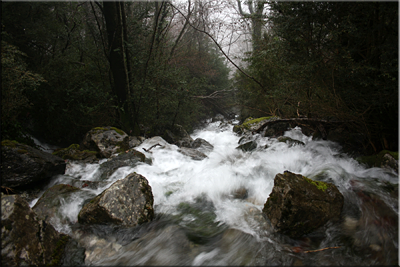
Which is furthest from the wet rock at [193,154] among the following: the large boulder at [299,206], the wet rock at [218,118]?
the wet rock at [218,118]

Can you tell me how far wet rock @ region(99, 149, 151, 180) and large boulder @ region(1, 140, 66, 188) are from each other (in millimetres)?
1084

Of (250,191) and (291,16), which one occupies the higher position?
(291,16)

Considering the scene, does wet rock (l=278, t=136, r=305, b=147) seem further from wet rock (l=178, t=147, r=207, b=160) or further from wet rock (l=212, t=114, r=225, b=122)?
wet rock (l=212, t=114, r=225, b=122)

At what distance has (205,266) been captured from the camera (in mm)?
2793

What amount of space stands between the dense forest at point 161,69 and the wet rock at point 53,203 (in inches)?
134

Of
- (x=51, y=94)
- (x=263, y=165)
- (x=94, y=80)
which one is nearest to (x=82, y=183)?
(x=263, y=165)

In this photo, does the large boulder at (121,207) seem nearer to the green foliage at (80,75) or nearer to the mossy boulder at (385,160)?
the mossy boulder at (385,160)

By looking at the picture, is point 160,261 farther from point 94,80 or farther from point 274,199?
point 94,80

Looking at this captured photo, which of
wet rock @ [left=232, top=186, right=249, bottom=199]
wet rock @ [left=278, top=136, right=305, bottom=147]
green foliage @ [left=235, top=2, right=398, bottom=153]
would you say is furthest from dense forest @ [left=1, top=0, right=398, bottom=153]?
wet rock @ [left=232, top=186, right=249, bottom=199]

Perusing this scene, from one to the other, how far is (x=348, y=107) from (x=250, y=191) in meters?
2.59

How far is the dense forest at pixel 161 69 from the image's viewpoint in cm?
386

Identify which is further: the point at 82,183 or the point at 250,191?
the point at 82,183

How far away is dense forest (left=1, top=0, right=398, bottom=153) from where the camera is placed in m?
3.86

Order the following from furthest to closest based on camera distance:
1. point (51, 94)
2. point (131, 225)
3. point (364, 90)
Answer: point (51, 94) → point (364, 90) → point (131, 225)
